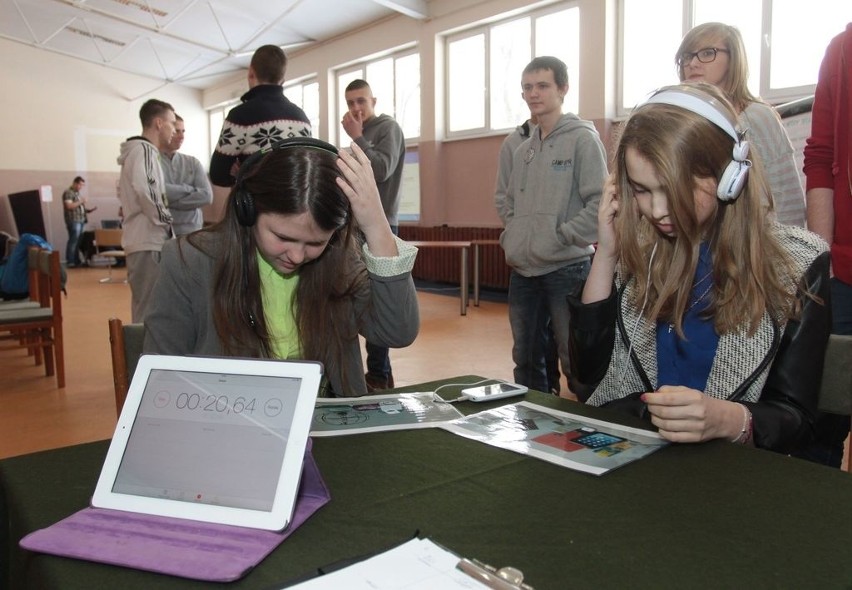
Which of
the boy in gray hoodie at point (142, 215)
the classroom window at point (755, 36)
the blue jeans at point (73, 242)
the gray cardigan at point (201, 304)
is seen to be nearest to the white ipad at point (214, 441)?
the gray cardigan at point (201, 304)

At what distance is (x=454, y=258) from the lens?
7957 millimetres

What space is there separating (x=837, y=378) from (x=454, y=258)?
22.4 ft

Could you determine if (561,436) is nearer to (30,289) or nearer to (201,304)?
(201,304)

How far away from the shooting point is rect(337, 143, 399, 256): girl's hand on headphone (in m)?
1.24

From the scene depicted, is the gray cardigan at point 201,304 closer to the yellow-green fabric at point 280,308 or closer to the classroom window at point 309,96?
the yellow-green fabric at point 280,308

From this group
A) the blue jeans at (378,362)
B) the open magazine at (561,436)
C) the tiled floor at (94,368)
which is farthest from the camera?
the blue jeans at (378,362)

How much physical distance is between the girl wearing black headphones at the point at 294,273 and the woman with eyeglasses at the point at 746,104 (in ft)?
3.67

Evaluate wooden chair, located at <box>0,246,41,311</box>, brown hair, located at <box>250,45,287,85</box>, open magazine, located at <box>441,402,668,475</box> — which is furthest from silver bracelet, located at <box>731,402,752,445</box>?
wooden chair, located at <box>0,246,41,311</box>

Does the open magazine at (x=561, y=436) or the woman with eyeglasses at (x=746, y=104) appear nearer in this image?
the open magazine at (x=561, y=436)

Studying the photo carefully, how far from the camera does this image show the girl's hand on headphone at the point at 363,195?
1235 mm

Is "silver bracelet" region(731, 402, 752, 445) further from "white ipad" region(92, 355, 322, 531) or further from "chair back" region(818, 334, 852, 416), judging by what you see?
"white ipad" region(92, 355, 322, 531)

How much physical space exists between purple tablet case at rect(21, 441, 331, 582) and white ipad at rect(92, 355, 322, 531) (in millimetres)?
14

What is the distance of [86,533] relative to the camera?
0.68 m

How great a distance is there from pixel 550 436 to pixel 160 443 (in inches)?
21.1
